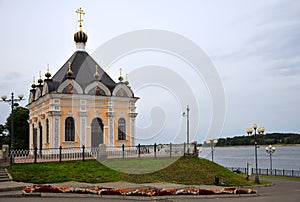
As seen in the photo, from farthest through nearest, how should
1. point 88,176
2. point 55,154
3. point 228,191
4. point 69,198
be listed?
point 55,154 < point 88,176 < point 228,191 < point 69,198

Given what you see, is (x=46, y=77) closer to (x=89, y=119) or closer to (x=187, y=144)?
(x=89, y=119)

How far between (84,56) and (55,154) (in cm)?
995

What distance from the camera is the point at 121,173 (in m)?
20.6

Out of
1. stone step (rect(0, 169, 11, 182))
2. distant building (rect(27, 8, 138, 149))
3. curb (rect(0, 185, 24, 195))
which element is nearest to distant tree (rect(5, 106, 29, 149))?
distant building (rect(27, 8, 138, 149))

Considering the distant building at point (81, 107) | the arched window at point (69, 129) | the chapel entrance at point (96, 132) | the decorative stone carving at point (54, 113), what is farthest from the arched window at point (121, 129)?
the decorative stone carving at point (54, 113)

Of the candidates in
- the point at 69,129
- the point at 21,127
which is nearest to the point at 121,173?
the point at 69,129

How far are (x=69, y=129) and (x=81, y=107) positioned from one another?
6.52 ft

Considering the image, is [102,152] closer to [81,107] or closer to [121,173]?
[121,173]

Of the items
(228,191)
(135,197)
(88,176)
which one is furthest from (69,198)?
(228,191)

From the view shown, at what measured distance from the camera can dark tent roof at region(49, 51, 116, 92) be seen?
3072 centimetres

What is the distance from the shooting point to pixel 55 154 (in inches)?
1072

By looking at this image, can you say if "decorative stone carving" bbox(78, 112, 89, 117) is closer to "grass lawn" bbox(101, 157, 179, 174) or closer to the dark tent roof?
the dark tent roof

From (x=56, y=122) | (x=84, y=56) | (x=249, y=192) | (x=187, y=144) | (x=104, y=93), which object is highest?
(x=84, y=56)

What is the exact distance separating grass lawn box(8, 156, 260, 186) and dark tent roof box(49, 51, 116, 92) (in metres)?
9.46
